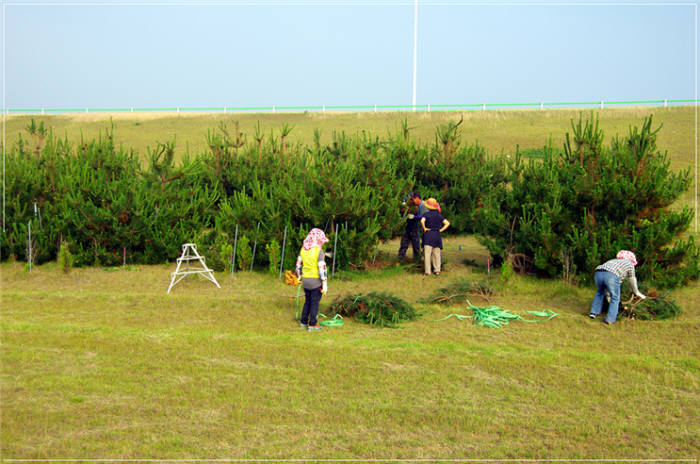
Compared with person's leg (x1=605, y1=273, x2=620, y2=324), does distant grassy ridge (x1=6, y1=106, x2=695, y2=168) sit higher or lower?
higher

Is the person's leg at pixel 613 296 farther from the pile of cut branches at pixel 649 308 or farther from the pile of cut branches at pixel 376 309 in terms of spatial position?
the pile of cut branches at pixel 376 309

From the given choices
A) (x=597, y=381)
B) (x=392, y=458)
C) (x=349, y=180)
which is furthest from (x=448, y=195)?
(x=392, y=458)

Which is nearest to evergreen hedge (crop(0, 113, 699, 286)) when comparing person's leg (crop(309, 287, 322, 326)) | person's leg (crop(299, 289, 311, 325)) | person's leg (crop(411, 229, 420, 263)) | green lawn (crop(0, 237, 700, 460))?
person's leg (crop(411, 229, 420, 263))

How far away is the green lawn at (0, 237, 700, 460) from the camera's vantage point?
5660mm

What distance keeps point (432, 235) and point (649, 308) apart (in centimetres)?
534

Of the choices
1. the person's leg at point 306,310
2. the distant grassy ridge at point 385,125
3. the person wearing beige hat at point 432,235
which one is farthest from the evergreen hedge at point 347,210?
the distant grassy ridge at point 385,125

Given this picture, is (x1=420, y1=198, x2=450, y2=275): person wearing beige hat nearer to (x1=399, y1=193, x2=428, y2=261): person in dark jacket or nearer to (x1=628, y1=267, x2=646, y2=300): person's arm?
(x1=399, y1=193, x2=428, y2=261): person in dark jacket

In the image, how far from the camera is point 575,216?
14117mm

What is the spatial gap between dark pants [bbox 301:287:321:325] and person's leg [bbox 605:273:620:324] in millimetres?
4864

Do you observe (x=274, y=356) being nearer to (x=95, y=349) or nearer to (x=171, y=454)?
(x=95, y=349)

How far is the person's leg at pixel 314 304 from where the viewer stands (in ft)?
32.5

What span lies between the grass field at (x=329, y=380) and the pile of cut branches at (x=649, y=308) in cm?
29

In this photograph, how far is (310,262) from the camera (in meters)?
9.73

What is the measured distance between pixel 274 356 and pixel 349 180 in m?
7.55
